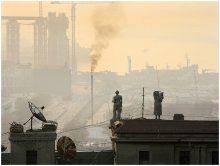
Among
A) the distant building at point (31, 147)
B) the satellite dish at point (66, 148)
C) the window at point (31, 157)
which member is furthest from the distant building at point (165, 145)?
the window at point (31, 157)

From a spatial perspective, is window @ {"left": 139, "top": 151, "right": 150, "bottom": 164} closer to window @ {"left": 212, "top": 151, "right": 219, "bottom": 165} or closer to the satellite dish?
window @ {"left": 212, "top": 151, "right": 219, "bottom": 165}

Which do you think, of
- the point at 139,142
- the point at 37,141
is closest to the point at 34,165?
the point at 37,141

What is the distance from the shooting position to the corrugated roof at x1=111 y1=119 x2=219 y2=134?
2416 centimetres

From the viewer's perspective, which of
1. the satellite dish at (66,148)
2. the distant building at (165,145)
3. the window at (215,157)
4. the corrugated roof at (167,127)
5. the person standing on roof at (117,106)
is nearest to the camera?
the distant building at (165,145)

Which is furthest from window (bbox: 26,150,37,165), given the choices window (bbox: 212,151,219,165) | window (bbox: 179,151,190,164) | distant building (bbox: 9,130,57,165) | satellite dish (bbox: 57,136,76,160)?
window (bbox: 212,151,219,165)

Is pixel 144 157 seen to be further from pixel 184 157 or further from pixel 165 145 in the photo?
pixel 184 157

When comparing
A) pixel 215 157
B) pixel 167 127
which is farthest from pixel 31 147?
pixel 215 157

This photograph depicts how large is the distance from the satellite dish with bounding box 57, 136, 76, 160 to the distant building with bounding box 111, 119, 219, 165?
7.45 ft

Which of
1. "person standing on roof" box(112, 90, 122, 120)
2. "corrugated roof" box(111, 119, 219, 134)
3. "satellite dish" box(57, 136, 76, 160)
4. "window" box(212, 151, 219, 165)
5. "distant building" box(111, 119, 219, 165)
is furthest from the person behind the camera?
"person standing on roof" box(112, 90, 122, 120)

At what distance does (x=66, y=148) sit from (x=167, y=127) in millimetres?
4182

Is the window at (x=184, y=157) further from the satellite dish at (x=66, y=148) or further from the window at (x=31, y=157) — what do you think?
the window at (x=31, y=157)

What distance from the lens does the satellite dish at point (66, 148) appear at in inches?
1005

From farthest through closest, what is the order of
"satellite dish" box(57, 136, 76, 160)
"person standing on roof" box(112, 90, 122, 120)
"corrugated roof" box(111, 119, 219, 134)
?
"person standing on roof" box(112, 90, 122, 120)
"satellite dish" box(57, 136, 76, 160)
"corrugated roof" box(111, 119, 219, 134)

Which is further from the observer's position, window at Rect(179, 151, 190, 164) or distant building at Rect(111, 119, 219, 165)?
window at Rect(179, 151, 190, 164)
